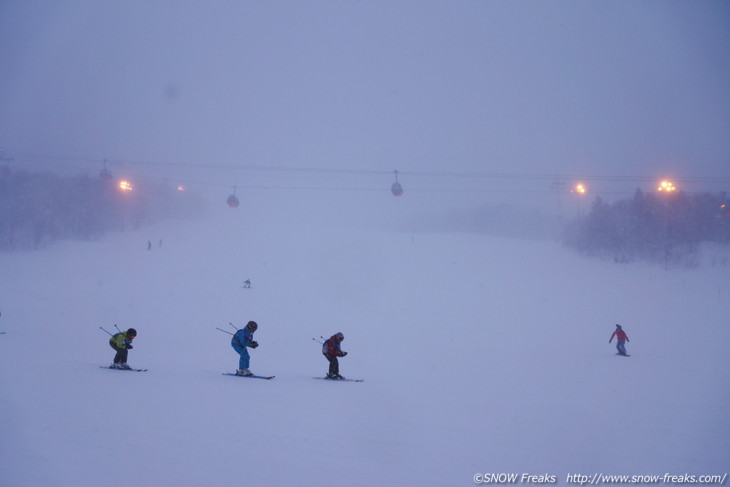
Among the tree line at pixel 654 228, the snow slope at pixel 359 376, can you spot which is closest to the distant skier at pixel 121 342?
the snow slope at pixel 359 376

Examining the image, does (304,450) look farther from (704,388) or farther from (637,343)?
(637,343)

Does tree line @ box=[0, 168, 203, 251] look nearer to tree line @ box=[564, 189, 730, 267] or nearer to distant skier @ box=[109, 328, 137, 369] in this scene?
distant skier @ box=[109, 328, 137, 369]

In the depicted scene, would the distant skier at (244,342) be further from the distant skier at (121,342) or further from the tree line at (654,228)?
the tree line at (654,228)

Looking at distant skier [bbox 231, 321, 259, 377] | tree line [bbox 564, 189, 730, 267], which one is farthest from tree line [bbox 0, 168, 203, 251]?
tree line [bbox 564, 189, 730, 267]

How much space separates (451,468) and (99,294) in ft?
96.1

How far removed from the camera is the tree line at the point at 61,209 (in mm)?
49562

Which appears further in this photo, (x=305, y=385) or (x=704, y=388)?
(x=704, y=388)

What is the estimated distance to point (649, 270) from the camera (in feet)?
130

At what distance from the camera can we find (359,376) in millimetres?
12727

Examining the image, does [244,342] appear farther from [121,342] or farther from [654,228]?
[654,228]

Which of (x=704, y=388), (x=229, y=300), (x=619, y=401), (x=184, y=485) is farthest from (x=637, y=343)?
(x=229, y=300)

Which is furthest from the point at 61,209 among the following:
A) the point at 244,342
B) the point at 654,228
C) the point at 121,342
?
the point at 654,228

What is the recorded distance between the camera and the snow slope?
19.2 feet

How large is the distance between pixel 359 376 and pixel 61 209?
Result: 194 feet
